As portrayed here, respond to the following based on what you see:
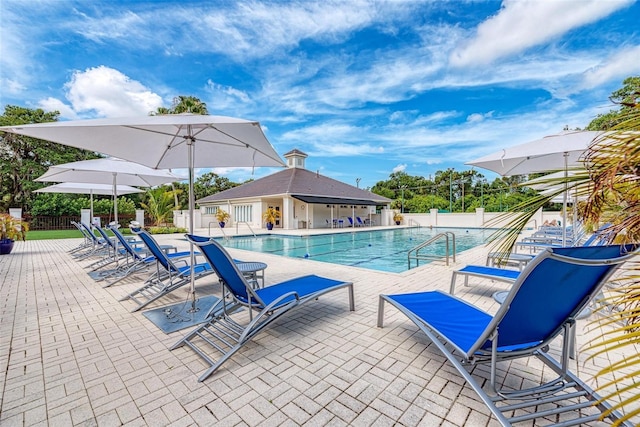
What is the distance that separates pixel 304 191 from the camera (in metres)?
24.2

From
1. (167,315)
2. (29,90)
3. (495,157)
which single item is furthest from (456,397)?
(29,90)

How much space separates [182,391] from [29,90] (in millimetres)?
33188

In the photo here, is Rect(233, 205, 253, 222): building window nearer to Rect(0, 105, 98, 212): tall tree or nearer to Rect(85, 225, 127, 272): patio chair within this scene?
Rect(85, 225, 127, 272): patio chair

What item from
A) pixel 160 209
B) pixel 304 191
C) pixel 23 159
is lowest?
Answer: pixel 160 209

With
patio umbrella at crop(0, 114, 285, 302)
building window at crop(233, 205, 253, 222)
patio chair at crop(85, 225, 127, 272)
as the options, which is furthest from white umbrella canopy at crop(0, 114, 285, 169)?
building window at crop(233, 205, 253, 222)

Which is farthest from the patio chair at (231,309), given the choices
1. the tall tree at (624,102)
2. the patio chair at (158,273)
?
the tall tree at (624,102)

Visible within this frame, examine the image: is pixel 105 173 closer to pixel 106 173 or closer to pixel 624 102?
pixel 106 173

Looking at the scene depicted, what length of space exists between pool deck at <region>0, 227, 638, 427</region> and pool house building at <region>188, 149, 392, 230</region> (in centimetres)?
1814

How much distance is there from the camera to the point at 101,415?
2.28 metres

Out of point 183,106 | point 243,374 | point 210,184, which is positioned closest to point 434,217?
point 183,106

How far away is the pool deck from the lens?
7.46ft

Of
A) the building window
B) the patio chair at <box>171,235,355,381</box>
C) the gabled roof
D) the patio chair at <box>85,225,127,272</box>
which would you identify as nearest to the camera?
the patio chair at <box>171,235,355,381</box>

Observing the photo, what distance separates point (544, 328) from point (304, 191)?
73.1 feet

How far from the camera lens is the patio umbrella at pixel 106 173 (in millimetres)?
7169
